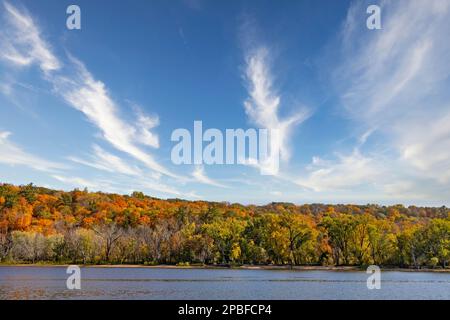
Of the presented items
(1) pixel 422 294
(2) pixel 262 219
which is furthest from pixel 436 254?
(1) pixel 422 294

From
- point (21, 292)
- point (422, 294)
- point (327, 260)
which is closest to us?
point (21, 292)

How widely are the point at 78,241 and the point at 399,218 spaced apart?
132023mm

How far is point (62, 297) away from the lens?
40.2 m

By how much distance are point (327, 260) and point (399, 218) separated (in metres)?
87.0

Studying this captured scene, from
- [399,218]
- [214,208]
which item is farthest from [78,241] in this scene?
[399,218]

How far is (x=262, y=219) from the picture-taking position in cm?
11750

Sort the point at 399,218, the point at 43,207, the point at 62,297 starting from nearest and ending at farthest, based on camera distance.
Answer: the point at 62,297
the point at 43,207
the point at 399,218

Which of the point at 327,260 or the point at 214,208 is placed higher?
the point at 214,208

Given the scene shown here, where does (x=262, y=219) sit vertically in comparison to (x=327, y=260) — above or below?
above

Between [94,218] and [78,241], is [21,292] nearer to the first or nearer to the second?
[78,241]

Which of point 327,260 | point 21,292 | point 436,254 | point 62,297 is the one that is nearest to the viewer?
point 62,297

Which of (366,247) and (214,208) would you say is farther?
(214,208)
